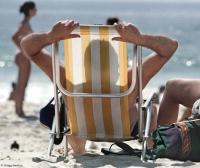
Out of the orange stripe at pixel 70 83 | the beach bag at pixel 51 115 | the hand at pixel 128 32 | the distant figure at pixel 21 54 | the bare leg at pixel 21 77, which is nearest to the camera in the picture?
the hand at pixel 128 32

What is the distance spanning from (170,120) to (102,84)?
65cm

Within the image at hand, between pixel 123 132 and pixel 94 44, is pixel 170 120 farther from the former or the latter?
pixel 94 44

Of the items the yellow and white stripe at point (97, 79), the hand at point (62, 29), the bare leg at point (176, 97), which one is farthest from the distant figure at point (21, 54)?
the hand at point (62, 29)

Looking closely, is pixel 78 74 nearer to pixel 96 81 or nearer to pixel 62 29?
pixel 96 81

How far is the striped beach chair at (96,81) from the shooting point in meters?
4.41

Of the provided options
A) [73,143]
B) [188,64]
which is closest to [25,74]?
[73,143]

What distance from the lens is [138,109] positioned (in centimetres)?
455

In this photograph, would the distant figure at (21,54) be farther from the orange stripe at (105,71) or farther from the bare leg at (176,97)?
the orange stripe at (105,71)

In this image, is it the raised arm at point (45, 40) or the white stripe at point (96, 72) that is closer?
the raised arm at point (45, 40)

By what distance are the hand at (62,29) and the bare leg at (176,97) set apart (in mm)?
785

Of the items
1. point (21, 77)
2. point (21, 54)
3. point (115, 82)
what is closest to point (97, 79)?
point (115, 82)

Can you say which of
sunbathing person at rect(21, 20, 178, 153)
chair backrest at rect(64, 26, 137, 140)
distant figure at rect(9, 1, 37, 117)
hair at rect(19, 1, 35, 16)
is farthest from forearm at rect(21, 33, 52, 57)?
hair at rect(19, 1, 35, 16)

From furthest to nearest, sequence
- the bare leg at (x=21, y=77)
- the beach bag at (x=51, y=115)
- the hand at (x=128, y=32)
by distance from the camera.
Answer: the bare leg at (x=21, y=77), the beach bag at (x=51, y=115), the hand at (x=128, y=32)

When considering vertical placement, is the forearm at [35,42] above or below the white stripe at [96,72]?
above
